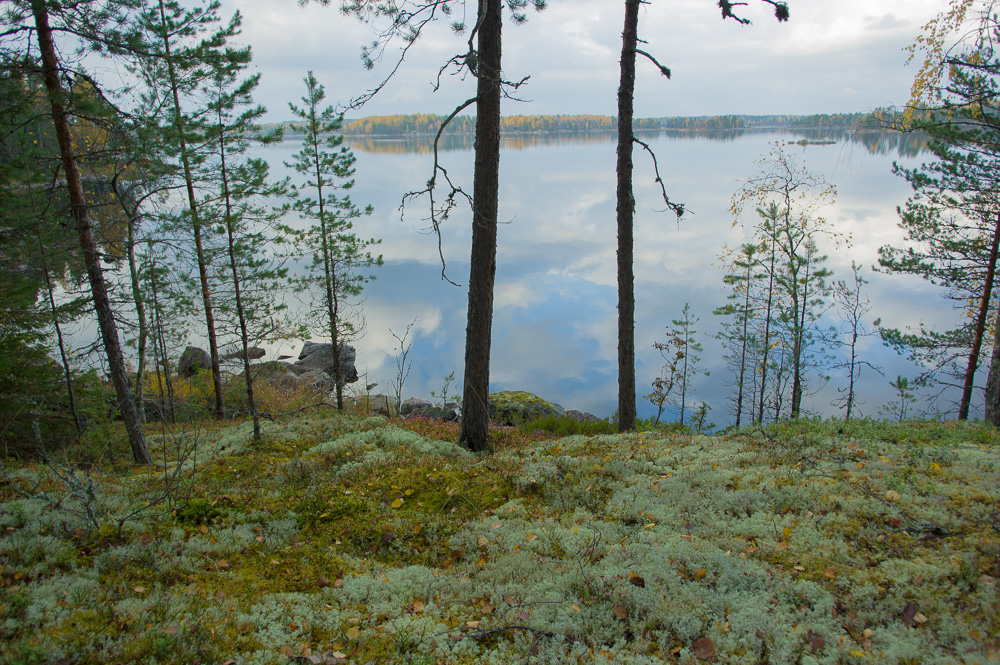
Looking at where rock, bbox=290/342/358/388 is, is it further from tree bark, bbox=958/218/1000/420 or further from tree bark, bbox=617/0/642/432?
tree bark, bbox=958/218/1000/420

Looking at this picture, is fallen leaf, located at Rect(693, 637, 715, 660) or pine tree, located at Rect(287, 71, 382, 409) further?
pine tree, located at Rect(287, 71, 382, 409)

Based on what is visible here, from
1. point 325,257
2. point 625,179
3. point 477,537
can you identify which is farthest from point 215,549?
point 325,257

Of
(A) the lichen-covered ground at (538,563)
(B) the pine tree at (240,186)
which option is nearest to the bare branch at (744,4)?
(A) the lichen-covered ground at (538,563)

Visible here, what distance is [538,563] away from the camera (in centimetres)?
467

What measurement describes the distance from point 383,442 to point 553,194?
62.6m

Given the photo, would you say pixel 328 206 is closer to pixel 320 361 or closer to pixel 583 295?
pixel 320 361

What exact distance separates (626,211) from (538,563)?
7.28 metres

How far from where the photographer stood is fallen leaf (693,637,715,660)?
11.2 feet

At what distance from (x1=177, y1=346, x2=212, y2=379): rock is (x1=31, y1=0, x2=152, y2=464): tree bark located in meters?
15.3

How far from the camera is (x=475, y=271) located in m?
8.78

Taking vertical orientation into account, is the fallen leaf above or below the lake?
above

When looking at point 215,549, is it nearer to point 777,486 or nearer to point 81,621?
point 81,621

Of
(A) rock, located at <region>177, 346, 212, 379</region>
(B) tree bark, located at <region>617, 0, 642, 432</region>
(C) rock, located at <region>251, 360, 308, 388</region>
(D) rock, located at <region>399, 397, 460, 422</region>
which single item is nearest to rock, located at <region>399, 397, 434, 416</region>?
(D) rock, located at <region>399, 397, 460, 422</region>

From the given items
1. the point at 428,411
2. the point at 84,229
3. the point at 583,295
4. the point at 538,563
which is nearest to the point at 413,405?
the point at 428,411
